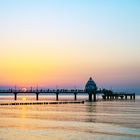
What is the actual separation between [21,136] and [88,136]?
7897 mm

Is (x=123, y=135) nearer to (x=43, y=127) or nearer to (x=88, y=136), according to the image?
(x=88, y=136)

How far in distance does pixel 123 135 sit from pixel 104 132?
3.75 meters

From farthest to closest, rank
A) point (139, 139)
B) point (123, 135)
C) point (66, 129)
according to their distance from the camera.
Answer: point (66, 129) < point (123, 135) < point (139, 139)

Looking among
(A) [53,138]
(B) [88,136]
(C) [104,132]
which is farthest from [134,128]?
(A) [53,138]

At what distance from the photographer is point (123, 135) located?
169 feet

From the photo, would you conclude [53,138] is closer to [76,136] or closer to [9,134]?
[76,136]

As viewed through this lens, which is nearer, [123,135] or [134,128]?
[123,135]

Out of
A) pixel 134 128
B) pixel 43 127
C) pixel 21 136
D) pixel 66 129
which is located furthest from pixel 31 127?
pixel 134 128

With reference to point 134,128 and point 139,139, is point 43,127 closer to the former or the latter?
point 134,128

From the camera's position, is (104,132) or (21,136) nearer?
(21,136)

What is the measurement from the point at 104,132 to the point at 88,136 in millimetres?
4829

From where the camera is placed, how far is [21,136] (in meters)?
50.4

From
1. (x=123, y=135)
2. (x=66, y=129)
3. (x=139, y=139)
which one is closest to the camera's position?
(x=139, y=139)

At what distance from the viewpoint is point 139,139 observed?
1869 inches
